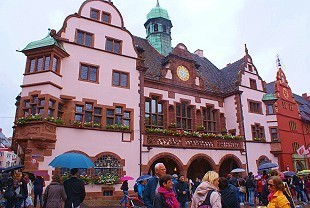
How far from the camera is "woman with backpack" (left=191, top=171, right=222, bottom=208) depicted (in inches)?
179

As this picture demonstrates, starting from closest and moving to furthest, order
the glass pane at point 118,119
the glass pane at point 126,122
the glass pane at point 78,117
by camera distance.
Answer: the glass pane at point 78,117, the glass pane at point 118,119, the glass pane at point 126,122

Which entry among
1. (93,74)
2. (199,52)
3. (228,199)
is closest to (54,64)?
(93,74)

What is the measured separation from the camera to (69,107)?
18125 mm

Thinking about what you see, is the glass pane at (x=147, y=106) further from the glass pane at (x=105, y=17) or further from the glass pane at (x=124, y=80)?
the glass pane at (x=105, y=17)

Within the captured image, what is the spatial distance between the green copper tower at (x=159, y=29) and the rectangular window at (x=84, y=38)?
11176 mm

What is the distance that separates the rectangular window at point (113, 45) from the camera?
21.0 m

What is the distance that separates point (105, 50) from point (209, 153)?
12013 millimetres

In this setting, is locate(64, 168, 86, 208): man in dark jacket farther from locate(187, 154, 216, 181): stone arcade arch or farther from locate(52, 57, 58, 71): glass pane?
locate(187, 154, 216, 181): stone arcade arch

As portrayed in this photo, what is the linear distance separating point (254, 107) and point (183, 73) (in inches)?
367

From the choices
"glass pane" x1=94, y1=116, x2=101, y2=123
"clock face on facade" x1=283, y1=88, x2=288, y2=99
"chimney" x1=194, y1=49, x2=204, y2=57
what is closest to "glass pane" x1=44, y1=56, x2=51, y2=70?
"glass pane" x1=94, y1=116, x2=101, y2=123

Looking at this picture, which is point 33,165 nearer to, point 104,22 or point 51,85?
point 51,85

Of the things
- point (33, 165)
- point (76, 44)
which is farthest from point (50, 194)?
point (76, 44)

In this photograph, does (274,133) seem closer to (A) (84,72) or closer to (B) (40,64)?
(A) (84,72)

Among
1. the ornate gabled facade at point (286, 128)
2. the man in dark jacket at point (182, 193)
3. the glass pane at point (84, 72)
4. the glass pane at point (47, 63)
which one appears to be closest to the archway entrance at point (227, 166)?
the ornate gabled facade at point (286, 128)
